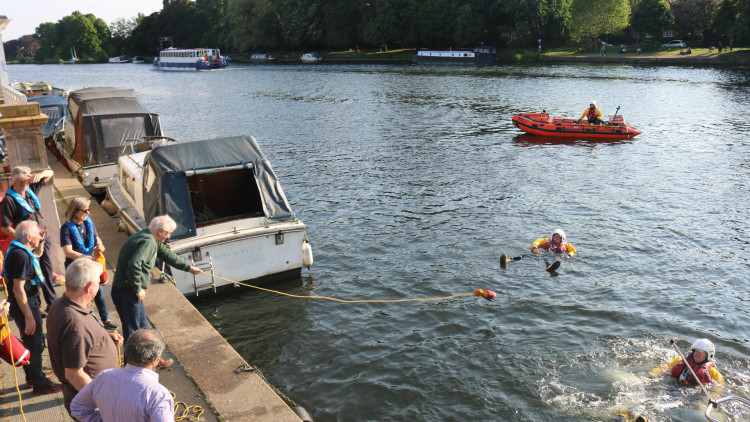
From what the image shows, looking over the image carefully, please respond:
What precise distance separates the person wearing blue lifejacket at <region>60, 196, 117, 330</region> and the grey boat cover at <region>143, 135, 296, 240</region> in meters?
3.39

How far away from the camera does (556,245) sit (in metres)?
16.7

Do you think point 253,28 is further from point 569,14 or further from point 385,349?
point 385,349

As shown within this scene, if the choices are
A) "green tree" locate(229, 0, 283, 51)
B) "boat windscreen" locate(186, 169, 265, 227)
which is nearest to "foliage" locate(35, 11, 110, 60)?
"green tree" locate(229, 0, 283, 51)

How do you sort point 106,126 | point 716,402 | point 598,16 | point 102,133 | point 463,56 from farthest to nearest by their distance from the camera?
1. point 463,56
2. point 598,16
3. point 106,126
4. point 102,133
5. point 716,402

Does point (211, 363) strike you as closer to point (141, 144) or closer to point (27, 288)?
point (27, 288)

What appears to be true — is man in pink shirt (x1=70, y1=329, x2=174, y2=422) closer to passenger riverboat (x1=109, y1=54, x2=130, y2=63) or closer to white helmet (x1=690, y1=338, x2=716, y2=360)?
white helmet (x1=690, y1=338, x2=716, y2=360)

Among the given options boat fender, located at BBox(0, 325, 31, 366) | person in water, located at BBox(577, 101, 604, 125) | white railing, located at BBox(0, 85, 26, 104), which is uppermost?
white railing, located at BBox(0, 85, 26, 104)

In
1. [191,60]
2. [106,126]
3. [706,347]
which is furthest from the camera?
[191,60]

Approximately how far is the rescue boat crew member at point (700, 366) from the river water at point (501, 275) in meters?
0.25

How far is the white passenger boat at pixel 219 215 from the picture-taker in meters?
12.8

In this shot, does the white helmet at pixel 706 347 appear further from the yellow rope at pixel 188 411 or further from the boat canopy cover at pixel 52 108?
the boat canopy cover at pixel 52 108

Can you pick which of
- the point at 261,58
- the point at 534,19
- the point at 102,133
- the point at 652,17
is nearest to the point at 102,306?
the point at 102,133

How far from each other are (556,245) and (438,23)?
3593 inches

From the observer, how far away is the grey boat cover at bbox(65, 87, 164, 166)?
65.7 feet
